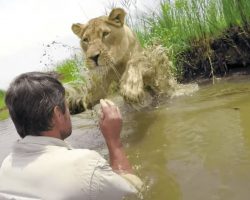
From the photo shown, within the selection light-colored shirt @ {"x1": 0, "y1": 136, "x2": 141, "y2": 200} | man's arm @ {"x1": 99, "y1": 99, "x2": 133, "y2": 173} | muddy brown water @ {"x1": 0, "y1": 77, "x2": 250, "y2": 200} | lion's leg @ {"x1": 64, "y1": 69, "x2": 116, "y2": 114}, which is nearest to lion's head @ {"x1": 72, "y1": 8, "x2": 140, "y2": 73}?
lion's leg @ {"x1": 64, "y1": 69, "x2": 116, "y2": 114}

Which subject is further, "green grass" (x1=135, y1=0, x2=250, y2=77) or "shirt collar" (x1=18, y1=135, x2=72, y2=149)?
"green grass" (x1=135, y1=0, x2=250, y2=77)

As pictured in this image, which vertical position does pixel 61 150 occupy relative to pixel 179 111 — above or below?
above

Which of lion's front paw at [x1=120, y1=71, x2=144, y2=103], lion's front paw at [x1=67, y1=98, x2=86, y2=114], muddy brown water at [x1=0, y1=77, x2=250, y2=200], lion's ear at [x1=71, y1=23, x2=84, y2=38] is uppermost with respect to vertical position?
lion's ear at [x1=71, y1=23, x2=84, y2=38]

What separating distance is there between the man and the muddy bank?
5199 millimetres

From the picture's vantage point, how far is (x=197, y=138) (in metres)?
4.22

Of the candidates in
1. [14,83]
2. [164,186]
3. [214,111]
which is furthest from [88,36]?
[14,83]

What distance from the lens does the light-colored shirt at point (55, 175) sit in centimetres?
234

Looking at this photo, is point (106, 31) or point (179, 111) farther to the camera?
point (106, 31)

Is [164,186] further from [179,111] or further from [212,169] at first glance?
[179,111]

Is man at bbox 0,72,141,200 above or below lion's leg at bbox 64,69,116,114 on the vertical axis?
above

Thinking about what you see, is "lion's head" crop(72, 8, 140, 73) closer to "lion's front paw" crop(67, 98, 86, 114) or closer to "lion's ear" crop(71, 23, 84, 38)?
"lion's ear" crop(71, 23, 84, 38)

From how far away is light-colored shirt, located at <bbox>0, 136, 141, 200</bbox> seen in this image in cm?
234

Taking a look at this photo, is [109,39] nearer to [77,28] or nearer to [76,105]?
[77,28]

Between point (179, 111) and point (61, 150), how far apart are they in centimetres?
314
